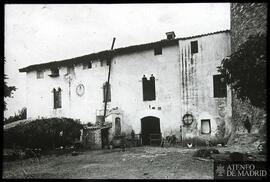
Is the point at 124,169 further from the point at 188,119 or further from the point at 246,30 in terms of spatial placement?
the point at 246,30

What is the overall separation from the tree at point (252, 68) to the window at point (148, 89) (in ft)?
35.3

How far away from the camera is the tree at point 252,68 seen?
24.5ft

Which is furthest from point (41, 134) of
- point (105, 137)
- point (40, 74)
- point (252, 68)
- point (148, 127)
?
point (252, 68)

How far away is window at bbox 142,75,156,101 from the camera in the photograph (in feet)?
62.0

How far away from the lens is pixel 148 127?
19.2 meters

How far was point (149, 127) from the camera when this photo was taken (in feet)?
63.2

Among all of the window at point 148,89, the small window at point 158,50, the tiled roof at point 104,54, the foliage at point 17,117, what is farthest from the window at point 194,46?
the foliage at point 17,117

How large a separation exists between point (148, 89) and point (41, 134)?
7.46 metres

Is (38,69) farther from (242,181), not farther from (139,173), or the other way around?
(242,181)

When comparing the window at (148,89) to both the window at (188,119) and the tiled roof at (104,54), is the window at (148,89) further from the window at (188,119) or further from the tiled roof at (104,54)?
the window at (188,119)

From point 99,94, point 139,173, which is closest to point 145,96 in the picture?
point 99,94

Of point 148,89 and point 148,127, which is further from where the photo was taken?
point 148,127

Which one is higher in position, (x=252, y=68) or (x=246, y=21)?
(x=246, y=21)

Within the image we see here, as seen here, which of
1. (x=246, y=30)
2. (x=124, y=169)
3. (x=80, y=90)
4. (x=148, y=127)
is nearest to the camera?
(x=124, y=169)
